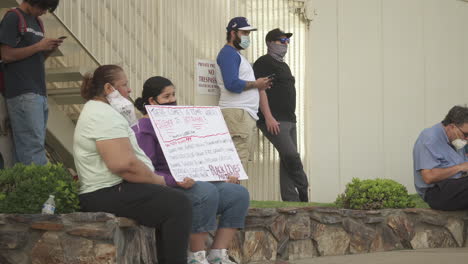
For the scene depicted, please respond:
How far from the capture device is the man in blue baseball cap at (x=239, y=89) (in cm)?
878

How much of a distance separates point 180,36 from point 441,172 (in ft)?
11.5

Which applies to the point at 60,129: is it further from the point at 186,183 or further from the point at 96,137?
the point at 96,137

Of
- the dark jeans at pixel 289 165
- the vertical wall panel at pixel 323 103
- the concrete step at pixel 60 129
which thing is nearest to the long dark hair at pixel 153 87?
the dark jeans at pixel 289 165

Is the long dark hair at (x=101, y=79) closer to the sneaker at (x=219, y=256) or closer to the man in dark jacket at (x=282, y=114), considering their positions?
the sneaker at (x=219, y=256)

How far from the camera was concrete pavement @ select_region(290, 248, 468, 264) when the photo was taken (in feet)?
23.3

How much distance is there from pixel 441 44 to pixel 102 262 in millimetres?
8861

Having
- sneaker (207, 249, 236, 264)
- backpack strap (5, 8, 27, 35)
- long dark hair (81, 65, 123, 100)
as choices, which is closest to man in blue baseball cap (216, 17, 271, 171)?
backpack strap (5, 8, 27, 35)

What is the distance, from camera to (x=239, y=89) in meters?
8.77

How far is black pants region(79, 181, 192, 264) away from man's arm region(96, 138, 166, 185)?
0.26ft

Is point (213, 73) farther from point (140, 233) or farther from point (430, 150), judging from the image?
point (140, 233)

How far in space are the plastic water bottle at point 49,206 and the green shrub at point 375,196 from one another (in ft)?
11.8

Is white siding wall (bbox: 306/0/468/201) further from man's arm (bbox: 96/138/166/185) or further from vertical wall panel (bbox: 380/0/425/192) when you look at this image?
man's arm (bbox: 96/138/166/185)

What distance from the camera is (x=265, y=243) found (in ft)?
23.7

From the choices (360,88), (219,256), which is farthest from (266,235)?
(360,88)
